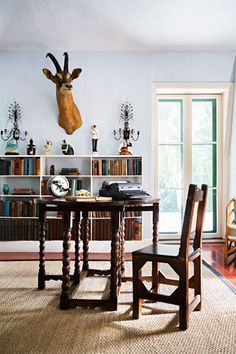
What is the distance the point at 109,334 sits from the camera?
92.4 inches

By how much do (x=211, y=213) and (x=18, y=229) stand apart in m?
3.14

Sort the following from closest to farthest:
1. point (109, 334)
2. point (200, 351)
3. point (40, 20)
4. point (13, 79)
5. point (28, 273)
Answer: point (200, 351) < point (109, 334) < point (28, 273) < point (40, 20) < point (13, 79)

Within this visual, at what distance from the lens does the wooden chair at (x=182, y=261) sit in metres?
2.40

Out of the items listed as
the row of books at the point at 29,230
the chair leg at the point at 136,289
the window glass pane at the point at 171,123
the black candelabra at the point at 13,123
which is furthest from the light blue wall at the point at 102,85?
the chair leg at the point at 136,289

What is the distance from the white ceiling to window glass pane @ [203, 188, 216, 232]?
2.32 meters

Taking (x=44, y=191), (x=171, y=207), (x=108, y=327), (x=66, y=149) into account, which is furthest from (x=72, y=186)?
(x=108, y=327)

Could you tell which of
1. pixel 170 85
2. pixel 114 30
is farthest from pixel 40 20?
pixel 170 85

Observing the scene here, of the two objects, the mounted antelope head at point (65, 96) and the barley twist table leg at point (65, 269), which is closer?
the barley twist table leg at point (65, 269)

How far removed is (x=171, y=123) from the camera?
6094 millimetres

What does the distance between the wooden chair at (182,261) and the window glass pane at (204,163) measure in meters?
3.40

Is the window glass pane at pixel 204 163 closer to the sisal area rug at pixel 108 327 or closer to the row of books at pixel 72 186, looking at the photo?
the row of books at pixel 72 186

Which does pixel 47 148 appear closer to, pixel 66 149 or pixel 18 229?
pixel 66 149

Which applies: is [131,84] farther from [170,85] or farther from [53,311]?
[53,311]

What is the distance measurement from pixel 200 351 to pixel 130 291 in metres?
1.19
